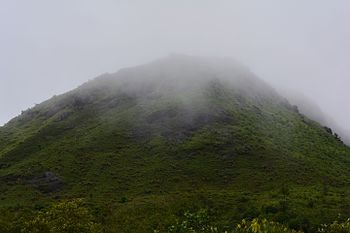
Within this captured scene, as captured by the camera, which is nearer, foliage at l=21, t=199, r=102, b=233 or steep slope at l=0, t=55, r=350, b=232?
foliage at l=21, t=199, r=102, b=233

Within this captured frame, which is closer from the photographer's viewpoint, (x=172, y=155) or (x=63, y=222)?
(x=63, y=222)

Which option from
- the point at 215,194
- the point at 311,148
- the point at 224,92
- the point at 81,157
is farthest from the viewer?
the point at 224,92

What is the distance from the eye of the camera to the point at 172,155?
127 meters

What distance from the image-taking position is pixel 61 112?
163 metres

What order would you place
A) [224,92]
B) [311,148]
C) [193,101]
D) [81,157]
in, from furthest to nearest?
[224,92] < [193,101] < [311,148] < [81,157]

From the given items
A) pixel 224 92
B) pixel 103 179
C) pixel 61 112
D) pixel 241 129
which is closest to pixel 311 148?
pixel 241 129

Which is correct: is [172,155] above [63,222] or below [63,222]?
below

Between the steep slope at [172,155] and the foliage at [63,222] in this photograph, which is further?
the steep slope at [172,155]

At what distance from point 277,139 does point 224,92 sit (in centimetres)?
3789

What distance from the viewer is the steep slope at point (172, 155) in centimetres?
9031

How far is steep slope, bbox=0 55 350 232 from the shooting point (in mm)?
90312

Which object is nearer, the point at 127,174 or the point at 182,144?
the point at 127,174

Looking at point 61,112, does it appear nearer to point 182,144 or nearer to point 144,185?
point 182,144

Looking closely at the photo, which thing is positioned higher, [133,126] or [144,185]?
[133,126]
